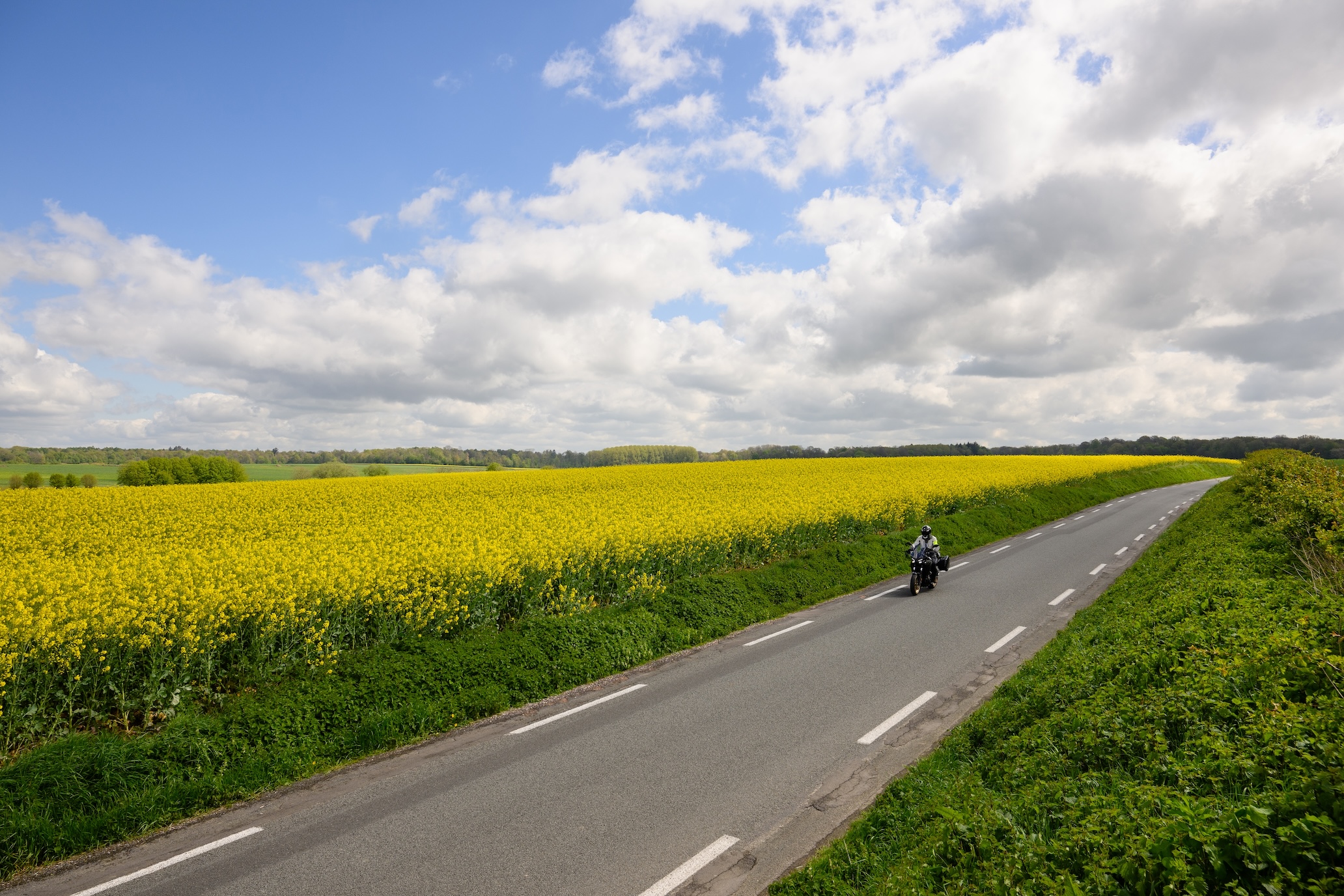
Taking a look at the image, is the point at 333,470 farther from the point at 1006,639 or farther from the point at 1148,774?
the point at 1148,774

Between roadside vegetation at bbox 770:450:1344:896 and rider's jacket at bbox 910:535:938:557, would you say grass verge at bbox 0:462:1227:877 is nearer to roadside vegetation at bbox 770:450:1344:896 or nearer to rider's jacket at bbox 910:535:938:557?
rider's jacket at bbox 910:535:938:557

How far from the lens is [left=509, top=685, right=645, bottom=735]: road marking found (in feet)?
28.6

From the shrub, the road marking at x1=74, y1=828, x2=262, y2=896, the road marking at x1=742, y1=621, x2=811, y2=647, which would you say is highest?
the shrub

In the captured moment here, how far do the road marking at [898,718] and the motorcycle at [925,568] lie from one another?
283 inches

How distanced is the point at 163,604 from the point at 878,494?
23645 mm

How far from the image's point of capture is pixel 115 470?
204ft

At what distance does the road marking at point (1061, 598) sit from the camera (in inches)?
584

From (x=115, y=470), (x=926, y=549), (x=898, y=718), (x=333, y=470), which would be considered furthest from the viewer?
(x=333, y=470)

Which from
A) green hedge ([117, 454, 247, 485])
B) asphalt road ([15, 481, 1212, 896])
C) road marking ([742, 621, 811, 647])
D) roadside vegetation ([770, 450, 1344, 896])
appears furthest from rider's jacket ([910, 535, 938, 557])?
green hedge ([117, 454, 247, 485])

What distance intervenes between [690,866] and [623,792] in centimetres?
139

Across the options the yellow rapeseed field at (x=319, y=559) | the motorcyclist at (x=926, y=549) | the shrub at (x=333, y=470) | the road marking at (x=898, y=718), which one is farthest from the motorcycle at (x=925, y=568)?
the shrub at (x=333, y=470)

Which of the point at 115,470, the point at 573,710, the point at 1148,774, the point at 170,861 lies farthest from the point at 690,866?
the point at 115,470

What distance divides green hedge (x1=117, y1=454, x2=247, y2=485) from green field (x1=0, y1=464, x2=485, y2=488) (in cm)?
204

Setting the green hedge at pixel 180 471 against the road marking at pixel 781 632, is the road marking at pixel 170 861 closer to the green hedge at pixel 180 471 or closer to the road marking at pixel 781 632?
the road marking at pixel 781 632
